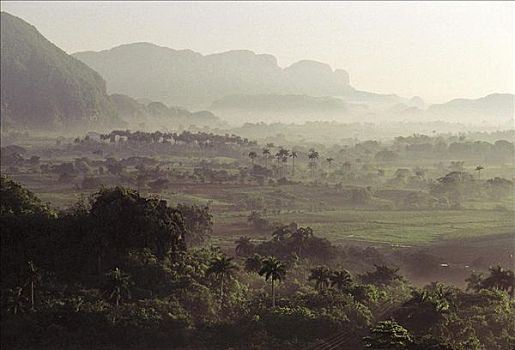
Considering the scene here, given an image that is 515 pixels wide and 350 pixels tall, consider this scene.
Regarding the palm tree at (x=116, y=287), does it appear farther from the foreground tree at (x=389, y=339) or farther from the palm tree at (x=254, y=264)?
the foreground tree at (x=389, y=339)

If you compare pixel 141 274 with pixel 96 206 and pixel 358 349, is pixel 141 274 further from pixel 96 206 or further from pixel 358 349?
pixel 358 349

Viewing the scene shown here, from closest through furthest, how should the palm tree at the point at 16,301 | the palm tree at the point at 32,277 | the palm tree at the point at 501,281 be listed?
1. the palm tree at the point at 16,301
2. the palm tree at the point at 32,277
3. the palm tree at the point at 501,281

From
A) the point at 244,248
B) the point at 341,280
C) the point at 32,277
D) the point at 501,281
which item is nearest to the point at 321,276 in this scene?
the point at 341,280

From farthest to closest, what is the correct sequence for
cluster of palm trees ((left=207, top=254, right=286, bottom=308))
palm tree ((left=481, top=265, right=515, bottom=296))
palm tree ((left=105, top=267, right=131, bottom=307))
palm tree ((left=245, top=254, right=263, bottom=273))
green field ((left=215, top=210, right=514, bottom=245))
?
green field ((left=215, top=210, right=514, bottom=245)) → palm tree ((left=245, top=254, right=263, bottom=273)) → palm tree ((left=481, top=265, right=515, bottom=296)) → cluster of palm trees ((left=207, top=254, right=286, bottom=308)) → palm tree ((left=105, top=267, right=131, bottom=307))

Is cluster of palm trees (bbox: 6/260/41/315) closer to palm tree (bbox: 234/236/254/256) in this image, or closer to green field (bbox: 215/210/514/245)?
palm tree (bbox: 234/236/254/256)

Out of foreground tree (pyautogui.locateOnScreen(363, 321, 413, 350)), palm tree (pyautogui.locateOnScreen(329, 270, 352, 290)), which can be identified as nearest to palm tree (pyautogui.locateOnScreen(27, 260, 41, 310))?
foreground tree (pyautogui.locateOnScreen(363, 321, 413, 350))

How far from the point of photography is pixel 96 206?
192 feet

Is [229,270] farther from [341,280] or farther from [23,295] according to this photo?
[23,295]

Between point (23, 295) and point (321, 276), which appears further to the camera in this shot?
point (321, 276)

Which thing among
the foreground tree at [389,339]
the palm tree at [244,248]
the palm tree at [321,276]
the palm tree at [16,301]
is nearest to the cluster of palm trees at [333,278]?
the palm tree at [321,276]

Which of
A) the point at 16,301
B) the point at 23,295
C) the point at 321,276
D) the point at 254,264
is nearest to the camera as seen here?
the point at 16,301

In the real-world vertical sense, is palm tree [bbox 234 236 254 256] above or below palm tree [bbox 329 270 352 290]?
below

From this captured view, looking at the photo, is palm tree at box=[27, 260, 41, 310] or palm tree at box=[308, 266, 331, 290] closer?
palm tree at box=[27, 260, 41, 310]

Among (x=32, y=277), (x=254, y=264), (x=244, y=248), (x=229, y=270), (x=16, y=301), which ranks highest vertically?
(x=32, y=277)
